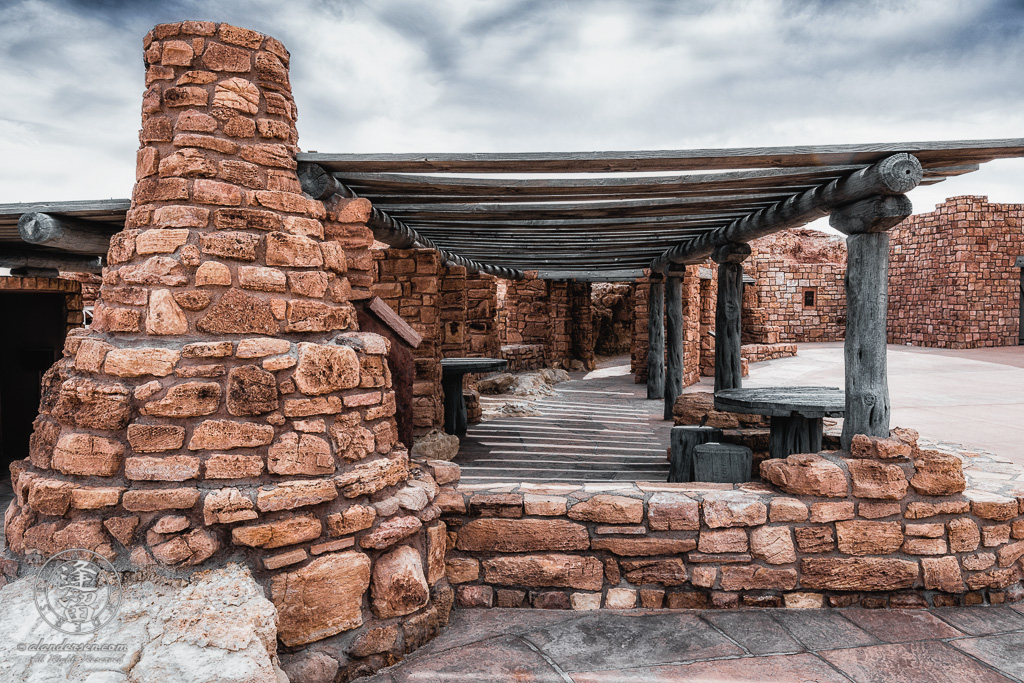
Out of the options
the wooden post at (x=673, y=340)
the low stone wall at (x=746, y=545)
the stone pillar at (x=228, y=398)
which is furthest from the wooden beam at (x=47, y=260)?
the wooden post at (x=673, y=340)

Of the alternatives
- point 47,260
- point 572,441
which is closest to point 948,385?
point 572,441

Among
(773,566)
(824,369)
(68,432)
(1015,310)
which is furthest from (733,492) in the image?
(1015,310)

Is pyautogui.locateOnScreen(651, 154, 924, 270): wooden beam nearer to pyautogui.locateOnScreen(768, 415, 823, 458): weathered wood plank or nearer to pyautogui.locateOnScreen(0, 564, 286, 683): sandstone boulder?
pyautogui.locateOnScreen(768, 415, 823, 458): weathered wood plank

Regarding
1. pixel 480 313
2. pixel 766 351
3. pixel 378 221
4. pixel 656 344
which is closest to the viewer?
pixel 378 221

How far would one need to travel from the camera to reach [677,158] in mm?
2850

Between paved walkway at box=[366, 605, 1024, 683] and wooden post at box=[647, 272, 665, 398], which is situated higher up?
wooden post at box=[647, 272, 665, 398]

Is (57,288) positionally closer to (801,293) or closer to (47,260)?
(47,260)

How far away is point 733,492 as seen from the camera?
3133mm

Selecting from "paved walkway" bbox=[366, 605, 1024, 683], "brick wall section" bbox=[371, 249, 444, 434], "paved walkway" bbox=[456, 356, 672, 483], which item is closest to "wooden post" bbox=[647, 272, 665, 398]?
"paved walkway" bbox=[456, 356, 672, 483]

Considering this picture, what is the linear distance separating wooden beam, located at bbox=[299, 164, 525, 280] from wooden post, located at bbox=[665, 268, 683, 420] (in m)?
3.02

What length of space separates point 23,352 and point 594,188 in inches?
254

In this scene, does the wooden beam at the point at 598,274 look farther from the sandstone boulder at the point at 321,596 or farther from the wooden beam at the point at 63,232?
the sandstone boulder at the point at 321,596

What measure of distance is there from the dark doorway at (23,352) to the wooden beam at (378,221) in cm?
393

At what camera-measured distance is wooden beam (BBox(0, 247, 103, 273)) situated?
19.3 ft
